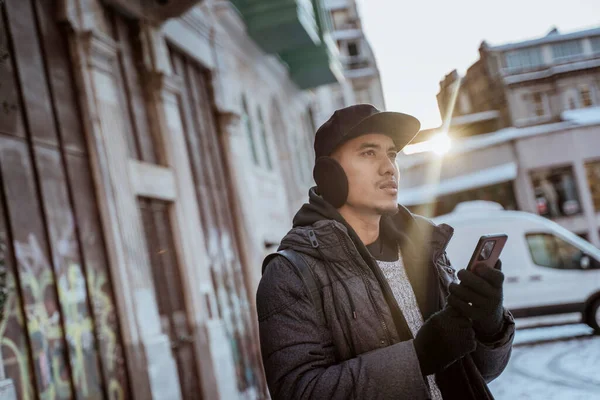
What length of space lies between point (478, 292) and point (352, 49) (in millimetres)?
43200

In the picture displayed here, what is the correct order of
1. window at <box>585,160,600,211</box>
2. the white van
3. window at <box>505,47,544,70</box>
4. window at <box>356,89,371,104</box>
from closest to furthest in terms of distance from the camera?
1. the white van
2. window at <box>585,160,600,211</box>
3. window at <box>505,47,544,70</box>
4. window at <box>356,89,371,104</box>

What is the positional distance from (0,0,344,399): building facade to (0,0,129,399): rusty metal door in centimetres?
2

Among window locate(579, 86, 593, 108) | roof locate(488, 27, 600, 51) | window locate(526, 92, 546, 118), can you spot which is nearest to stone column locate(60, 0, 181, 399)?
roof locate(488, 27, 600, 51)

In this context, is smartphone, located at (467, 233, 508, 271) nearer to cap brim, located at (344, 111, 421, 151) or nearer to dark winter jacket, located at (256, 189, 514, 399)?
dark winter jacket, located at (256, 189, 514, 399)

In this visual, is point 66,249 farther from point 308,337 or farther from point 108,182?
point 308,337

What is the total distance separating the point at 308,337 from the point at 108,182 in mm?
5059

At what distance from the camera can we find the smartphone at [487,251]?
78.1 inches

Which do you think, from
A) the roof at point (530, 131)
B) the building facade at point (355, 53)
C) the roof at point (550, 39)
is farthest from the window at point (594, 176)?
the building facade at point (355, 53)

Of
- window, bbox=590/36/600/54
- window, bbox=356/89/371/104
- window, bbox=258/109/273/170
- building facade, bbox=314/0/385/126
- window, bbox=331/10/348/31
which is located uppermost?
window, bbox=331/10/348/31

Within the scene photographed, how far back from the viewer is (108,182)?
659 cm

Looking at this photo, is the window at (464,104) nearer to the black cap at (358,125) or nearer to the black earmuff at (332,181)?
the black cap at (358,125)

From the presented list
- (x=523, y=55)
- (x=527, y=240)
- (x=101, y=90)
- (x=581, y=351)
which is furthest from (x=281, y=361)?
(x=523, y=55)

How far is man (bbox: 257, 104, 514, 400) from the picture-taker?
195 cm

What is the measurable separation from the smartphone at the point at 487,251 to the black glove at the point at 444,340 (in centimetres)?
17
